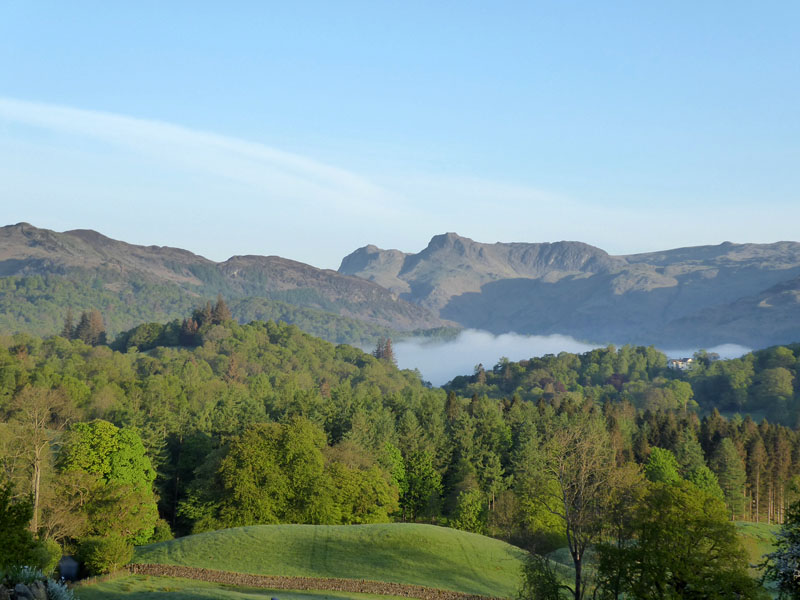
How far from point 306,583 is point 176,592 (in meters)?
10.8

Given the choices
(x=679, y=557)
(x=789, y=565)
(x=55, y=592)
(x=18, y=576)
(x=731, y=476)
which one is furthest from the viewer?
(x=731, y=476)

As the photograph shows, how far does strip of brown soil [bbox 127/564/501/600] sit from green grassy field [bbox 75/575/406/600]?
1.40 metres

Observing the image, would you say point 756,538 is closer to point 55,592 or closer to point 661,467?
point 661,467

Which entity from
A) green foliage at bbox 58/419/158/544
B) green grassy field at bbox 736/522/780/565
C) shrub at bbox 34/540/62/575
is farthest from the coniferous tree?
shrub at bbox 34/540/62/575

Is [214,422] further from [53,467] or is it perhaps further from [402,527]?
[402,527]

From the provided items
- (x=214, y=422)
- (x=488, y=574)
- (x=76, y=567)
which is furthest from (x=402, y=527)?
(x=214, y=422)

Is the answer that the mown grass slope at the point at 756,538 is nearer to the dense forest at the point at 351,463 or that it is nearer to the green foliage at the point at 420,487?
the dense forest at the point at 351,463

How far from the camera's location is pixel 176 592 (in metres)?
53.4

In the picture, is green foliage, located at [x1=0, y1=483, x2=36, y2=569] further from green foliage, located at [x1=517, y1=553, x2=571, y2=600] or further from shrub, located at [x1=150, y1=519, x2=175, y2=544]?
shrub, located at [x1=150, y1=519, x2=175, y2=544]

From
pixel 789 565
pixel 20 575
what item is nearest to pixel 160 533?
pixel 20 575

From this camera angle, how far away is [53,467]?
286 feet

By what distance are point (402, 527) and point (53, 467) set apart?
41.0 meters

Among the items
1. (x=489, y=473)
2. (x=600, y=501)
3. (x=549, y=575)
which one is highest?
(x=600, y=501)

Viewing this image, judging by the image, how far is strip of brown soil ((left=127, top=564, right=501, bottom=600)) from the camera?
58.5 m
